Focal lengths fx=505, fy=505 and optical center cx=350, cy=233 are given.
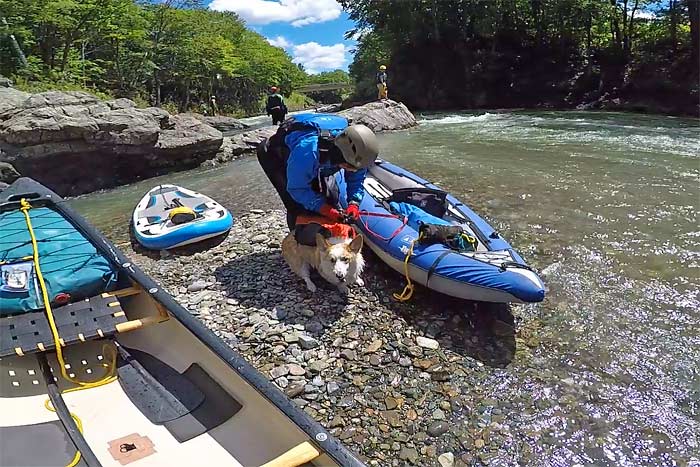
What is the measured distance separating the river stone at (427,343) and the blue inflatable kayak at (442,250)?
0.50m

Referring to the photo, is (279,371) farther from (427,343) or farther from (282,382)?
(427,343)

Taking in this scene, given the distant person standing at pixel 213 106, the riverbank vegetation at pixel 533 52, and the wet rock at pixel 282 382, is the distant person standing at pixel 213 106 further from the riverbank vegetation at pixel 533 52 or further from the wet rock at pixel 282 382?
the wet rock at pixel 282 382

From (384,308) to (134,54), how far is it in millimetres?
27055

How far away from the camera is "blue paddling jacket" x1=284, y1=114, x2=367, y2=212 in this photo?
15.6 ft

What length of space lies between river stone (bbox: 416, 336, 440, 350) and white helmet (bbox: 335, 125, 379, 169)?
63.5 inches

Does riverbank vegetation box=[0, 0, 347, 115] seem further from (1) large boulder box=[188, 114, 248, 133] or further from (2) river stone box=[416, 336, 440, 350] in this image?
(2) river stone box=[416, 336, 440, 350]

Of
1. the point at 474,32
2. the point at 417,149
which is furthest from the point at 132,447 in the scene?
the point at 474,32

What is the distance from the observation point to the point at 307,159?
4730 mm

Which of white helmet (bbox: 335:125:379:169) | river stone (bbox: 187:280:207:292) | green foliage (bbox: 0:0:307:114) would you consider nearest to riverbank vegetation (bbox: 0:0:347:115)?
green foliage (bbox: 0:0:307:114)

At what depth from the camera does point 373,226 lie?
A: 17.9 feet

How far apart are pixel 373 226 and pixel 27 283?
3.19m

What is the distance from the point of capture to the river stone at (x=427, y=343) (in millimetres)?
4364

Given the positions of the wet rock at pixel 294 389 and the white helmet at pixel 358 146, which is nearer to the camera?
the wet rock at pixel 294 389

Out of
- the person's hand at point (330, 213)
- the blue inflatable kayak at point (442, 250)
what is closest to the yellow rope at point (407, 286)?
the blue inflatable kayak at point (442, 250)
